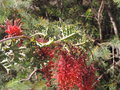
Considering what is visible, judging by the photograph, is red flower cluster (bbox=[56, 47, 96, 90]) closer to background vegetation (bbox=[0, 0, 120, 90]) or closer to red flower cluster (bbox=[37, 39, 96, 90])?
red flower cluster (bbox=[37, 39, 96, 90])

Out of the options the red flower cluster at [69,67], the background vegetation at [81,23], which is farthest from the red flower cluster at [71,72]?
the background vegetation at [81,23]

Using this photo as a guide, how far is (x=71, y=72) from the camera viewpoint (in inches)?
21.3

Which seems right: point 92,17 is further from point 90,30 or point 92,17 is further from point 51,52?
point 51,52

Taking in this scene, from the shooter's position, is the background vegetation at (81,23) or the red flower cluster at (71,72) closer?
the red flower cluster at (71,72)

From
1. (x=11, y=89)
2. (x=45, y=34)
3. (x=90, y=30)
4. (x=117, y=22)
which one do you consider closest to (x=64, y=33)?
(x=45, y=34)

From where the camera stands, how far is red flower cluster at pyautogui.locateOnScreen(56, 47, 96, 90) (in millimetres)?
526

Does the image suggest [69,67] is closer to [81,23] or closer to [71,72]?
[71,72]

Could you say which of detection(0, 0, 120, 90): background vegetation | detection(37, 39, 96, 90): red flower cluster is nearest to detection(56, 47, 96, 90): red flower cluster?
detection(37, 39, 96, 90): red flower cluster

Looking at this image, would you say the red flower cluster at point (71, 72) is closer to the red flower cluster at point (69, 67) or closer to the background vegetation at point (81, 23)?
the red flower cluster at point (69, 67)

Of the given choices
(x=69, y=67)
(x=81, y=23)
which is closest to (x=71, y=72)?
(x=69, y=67)

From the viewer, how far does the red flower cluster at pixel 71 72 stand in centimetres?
53

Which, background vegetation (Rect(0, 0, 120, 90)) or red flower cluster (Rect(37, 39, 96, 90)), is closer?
red flower cluster (Rect(37, 39, 96, 90))

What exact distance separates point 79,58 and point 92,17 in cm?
93

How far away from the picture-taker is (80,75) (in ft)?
1.81
